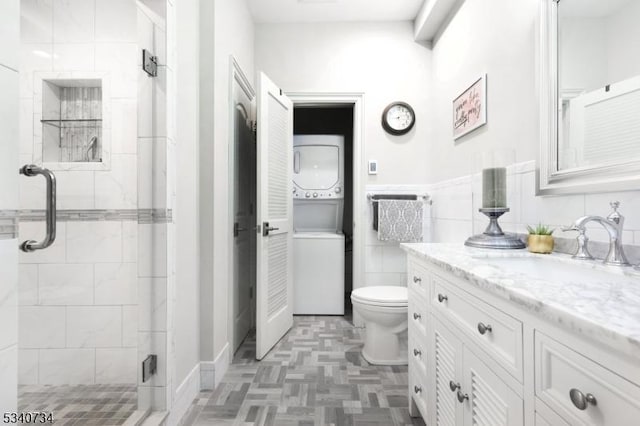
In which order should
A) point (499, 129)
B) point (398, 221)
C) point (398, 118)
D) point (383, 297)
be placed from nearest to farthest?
point (499, 129)
point (383, 297)
point (398, 221)
point (398, 118)

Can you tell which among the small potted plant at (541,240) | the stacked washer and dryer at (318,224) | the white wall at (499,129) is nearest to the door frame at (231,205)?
the stacked washer and dryer at (318,224)

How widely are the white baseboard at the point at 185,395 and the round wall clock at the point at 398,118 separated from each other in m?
2.28

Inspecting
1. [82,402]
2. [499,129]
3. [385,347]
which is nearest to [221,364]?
[82,402]

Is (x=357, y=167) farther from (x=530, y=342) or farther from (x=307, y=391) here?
(x=530, y=342)

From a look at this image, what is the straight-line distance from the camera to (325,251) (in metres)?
2.93

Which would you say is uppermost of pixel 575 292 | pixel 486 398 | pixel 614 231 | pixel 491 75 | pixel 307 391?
pixel 491 75

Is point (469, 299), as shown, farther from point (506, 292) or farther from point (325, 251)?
point (325, 251)

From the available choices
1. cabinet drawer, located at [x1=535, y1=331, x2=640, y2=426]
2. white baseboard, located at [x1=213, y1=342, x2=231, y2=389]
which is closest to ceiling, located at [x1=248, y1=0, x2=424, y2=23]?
white baseboard, located at [x1=213, y1=342, x2=231, y2=389]

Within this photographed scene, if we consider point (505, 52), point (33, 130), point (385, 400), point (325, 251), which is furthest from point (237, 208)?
point (505, 52)

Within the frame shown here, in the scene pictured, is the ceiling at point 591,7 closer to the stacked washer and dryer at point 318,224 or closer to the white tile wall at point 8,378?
the white tile wall at point 8,378

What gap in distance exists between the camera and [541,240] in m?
1.20

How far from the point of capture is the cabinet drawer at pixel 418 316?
1324mm

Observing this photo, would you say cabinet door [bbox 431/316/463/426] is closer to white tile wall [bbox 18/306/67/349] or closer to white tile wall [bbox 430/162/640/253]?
white tile wall [bbox 430/162/640/253]

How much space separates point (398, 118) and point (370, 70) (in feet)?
1.62
